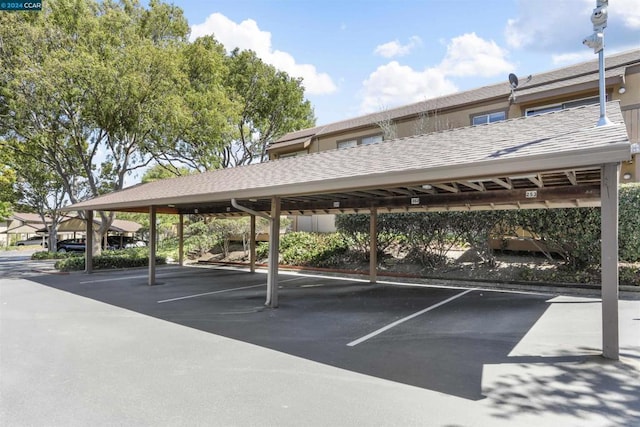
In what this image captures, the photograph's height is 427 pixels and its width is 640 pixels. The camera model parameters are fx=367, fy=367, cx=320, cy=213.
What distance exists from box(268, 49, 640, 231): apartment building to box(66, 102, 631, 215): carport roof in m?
5.41

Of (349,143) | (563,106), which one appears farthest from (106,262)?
(563,106)

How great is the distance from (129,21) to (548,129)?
1731 centimetres

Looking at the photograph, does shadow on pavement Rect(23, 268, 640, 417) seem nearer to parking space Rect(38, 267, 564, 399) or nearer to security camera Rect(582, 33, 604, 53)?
parking space Rect(38, 267, 564, 399)

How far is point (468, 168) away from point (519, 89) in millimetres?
11608

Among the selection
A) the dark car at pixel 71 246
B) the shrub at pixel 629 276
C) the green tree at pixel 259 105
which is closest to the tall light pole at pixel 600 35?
the shrub at pixel 629 276

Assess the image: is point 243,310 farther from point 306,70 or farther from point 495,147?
point 306,70

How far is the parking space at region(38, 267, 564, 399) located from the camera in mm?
4707

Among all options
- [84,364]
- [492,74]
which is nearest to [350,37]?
[492,74]

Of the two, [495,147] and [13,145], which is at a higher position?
[13,145]

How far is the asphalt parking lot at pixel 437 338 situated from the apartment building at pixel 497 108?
664cm

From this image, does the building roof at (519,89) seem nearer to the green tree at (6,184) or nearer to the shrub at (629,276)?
the shrub at (629,276)

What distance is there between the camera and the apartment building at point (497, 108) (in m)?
11.6

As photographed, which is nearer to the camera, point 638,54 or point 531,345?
point 531,345

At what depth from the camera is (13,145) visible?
53.6ft
